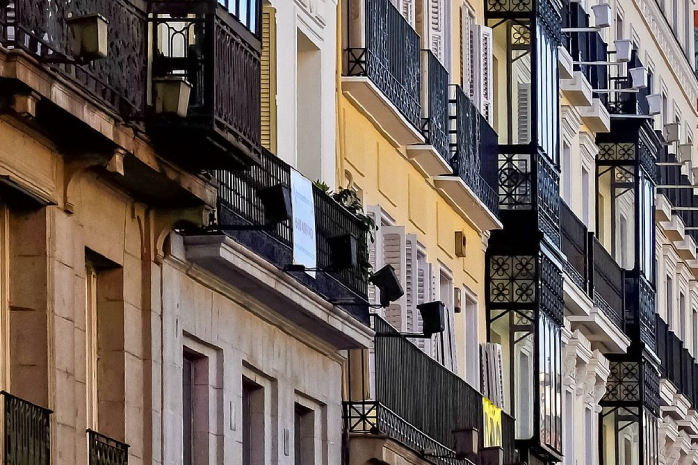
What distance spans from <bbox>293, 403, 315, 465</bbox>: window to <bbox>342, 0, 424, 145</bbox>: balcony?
394cm

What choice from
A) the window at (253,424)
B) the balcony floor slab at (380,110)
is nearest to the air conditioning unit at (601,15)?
the balcony floor slab at (380,110)

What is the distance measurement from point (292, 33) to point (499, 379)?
36.4 feet

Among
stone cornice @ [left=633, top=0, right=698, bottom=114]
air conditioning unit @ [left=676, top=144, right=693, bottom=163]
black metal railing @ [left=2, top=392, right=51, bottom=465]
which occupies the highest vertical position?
stone cornice @ [left=633, top=0, right=698, bottom=114]

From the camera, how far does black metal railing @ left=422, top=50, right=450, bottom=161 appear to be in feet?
110

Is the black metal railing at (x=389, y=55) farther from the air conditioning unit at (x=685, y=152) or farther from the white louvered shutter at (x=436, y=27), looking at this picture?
the air conditioning unit at (x=685, y=152)

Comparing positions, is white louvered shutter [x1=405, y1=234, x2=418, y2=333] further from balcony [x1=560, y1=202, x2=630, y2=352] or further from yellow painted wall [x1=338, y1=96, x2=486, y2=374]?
balcony [x1=560, y1=202, x2=630, y2=352]

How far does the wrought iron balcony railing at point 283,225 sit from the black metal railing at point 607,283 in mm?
19069

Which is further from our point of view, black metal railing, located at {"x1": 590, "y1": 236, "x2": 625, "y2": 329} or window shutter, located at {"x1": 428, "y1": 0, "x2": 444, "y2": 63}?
black metal railing, located at {"x1": 590, "y1": 236, "x2": 625, "y2": 329}

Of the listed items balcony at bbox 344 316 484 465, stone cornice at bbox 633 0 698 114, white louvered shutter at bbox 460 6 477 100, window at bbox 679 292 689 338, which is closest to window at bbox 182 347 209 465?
balcony at bbox 344 316 484 465

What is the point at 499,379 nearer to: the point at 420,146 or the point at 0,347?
the point at 420,146

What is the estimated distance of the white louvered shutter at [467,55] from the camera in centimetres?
3722

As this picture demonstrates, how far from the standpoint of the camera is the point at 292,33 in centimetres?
2836

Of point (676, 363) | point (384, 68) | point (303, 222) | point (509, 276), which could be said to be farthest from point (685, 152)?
point (303, 222)

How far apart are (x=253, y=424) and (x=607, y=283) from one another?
75.2 ft
